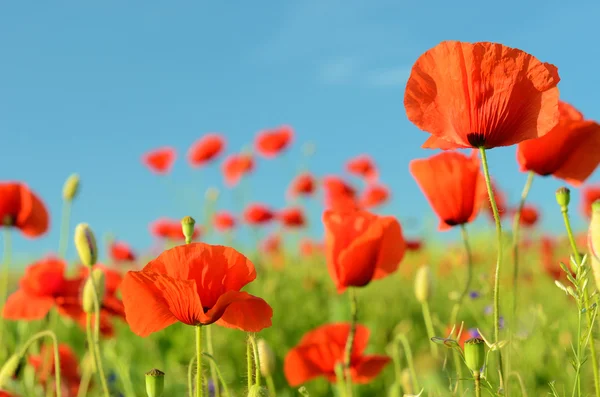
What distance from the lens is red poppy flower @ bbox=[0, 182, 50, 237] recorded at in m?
2.72

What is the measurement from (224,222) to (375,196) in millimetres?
1311

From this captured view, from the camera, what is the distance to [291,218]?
242 inches

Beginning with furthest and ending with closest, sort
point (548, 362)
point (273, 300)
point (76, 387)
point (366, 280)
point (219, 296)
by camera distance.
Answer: point (273, 300), point (548, 362), point (76, 387), point (366, 280), point (219, 296)

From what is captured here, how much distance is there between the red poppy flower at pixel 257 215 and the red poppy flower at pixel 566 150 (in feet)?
13.5

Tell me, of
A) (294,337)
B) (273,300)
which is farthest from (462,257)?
(273,300)

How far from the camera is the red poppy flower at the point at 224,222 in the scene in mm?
5670

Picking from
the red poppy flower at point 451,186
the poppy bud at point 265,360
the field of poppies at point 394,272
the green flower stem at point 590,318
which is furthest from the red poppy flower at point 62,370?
the green flower stem at point 590,318

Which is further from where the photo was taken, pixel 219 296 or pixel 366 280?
pixel 366 280

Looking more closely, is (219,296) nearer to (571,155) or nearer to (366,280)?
(366,280)

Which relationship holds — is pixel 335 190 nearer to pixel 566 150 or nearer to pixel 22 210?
pixel 22 210

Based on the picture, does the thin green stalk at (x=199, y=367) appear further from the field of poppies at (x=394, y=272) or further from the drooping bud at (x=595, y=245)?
the drooping bud at (x=595, y=245)

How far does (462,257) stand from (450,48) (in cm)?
311

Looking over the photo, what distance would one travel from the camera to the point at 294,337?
4398mm

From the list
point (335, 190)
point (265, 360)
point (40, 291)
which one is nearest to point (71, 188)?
point (40, 291)
